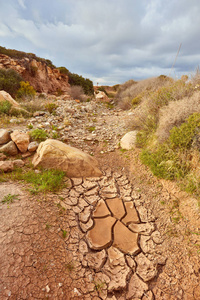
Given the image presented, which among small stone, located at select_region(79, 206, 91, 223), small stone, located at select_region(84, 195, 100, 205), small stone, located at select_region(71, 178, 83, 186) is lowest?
small stone, located at select_region(79, 206, 91, 223)

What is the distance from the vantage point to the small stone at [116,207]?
8.59 feet

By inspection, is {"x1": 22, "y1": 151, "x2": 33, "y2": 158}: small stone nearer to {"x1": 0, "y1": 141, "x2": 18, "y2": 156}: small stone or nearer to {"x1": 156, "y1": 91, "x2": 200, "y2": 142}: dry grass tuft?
{"x1": 0, "y1": 141, "x2": 18, "y2": 156}: small stone

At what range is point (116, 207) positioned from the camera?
2742mm

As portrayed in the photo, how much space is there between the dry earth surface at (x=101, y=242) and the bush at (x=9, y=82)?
26.5 feet

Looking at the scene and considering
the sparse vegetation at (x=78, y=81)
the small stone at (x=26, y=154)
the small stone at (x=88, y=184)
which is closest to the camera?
the small stone at (x=88, y=184)

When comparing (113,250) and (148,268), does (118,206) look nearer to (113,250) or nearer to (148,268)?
(113,250)

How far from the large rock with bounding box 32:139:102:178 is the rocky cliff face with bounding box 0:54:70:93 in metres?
11.5

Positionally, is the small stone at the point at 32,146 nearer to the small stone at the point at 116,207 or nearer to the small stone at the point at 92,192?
the small stone at the point at 92,192

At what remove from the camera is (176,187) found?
2.85 metres

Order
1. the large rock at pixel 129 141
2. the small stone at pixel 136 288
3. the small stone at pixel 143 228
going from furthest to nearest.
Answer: the large rock at pixel 129 141, the small stone at pixel 143 228, the small stone at pixel 136 288

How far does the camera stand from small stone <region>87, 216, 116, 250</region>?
6.98 feet

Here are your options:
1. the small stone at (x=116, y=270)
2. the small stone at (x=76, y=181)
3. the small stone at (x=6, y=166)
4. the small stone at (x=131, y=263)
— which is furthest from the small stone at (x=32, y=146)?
the small stone at (x=131, y=263)

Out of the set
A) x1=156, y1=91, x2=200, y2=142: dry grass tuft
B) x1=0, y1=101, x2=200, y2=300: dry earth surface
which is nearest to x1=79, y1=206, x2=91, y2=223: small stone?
x1=0, y1=101, x2=200, y2=300: dry earth surface

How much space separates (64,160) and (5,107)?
13.3ft
